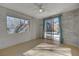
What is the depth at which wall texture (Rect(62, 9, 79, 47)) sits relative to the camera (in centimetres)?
274

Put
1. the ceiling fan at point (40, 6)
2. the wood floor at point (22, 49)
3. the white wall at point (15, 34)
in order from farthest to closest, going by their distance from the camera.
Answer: the white wall at point (15, 34)
the wood floor at point (22, 49)
the ceiling fan at point (40, 6)

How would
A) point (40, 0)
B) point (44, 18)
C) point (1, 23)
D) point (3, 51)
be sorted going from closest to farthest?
point (40, 0) → point (3, 51) → point (44, 18) → point (1, 23)

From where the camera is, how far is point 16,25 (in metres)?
2.55

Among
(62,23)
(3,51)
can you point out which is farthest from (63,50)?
(3,51)

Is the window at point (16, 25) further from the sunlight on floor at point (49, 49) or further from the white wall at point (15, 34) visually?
the sunlight on floor at point (49, 49)

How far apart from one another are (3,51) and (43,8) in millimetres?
1318

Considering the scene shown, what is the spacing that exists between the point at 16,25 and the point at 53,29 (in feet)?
2.94

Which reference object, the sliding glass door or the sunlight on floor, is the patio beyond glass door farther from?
the sunlight on floor

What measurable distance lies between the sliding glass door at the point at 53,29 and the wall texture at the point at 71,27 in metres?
0.13

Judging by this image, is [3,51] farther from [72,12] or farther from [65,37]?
[72,12]

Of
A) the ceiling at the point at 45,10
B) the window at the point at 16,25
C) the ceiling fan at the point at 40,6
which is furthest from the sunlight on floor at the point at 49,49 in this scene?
the ceiling fan at the point at 40,6

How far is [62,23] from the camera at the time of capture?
2.76m

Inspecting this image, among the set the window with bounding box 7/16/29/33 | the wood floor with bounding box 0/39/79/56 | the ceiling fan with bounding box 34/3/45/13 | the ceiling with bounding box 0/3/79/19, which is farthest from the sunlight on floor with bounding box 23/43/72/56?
the ceiling fan with bounding box 34/3/45/13

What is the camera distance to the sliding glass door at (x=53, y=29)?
2.76 m
